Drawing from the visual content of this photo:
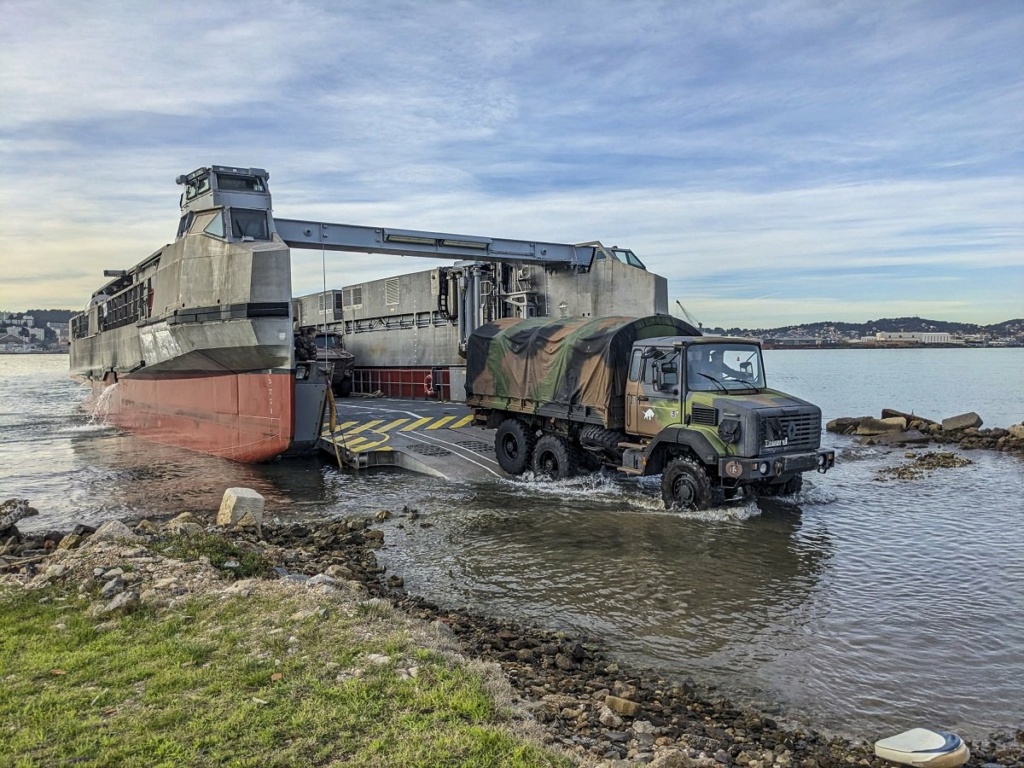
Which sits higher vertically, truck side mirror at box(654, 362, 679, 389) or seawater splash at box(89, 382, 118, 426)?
truck side mirror at box(654, 362, 679, 389)

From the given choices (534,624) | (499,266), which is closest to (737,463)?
(534,624)

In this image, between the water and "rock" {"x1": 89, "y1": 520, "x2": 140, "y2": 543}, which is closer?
the water

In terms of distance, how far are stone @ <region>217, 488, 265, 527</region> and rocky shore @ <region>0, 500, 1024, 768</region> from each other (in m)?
0.24

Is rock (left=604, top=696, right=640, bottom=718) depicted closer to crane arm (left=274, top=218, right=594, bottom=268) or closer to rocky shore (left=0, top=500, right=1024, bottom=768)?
rocky shore (left=0, top=500, right=1024, bottom=768)

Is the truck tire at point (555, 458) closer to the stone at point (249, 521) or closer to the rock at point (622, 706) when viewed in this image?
the stone at point (249, 521)

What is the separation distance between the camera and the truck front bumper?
10.5 metres

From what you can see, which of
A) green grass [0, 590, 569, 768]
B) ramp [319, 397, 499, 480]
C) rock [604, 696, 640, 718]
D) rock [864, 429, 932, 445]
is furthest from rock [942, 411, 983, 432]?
green grass [0, 590, 569, 768]

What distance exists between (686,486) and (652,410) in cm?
140

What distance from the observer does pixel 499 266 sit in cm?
2806

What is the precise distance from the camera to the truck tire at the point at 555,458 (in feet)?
45.8

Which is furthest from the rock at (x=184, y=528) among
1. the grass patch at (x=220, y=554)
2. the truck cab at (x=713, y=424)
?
the truck cab at (x=713, y=424)

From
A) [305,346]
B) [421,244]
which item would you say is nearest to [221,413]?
[305,346]

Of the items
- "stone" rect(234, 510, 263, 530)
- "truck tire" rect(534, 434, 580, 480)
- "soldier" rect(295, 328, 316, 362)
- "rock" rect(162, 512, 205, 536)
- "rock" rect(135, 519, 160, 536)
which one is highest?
"soldier" rect(295, 328, 316, 362)

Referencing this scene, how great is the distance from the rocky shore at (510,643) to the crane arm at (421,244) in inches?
463
